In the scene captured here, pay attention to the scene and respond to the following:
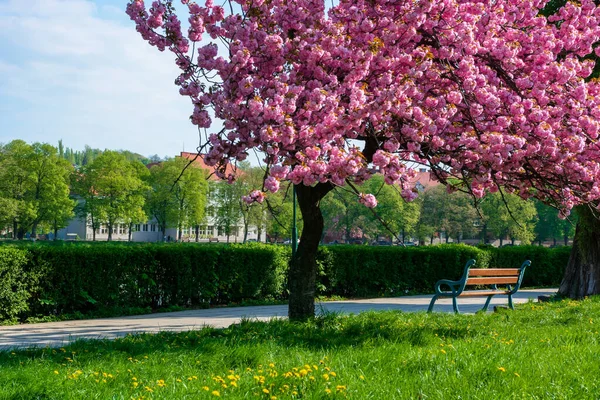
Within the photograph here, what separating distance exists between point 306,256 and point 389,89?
9.62 ft

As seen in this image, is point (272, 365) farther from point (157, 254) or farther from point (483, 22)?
point (157, 254)

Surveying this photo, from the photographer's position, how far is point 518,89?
821 cm

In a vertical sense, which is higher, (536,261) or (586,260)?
(586,260)

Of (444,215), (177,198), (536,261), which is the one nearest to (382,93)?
(536,261)

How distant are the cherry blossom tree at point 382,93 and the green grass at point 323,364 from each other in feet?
5.34

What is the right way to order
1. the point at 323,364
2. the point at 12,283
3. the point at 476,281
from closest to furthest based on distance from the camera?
the point at 323,364 → the point at 12,283 → the point at 476,281

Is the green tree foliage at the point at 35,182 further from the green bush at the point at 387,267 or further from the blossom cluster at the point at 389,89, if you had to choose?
the blossom cluster at the point at 389,89

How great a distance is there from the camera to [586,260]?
46.8ft

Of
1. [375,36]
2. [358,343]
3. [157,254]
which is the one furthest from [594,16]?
[157,254]

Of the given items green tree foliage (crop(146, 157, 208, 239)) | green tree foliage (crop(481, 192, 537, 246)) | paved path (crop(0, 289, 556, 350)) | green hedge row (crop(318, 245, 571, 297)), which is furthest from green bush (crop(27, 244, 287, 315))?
green tree foliage (crop(481, 192, 537, 246))

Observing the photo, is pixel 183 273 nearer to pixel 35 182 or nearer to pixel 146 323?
pixel 146 323

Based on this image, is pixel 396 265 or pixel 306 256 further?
pixel 396 265

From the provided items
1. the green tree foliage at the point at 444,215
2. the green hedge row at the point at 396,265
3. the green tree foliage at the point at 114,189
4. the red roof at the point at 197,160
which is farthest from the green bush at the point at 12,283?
the green tree foliage at the point at 444,215

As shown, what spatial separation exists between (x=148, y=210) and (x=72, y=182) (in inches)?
365
